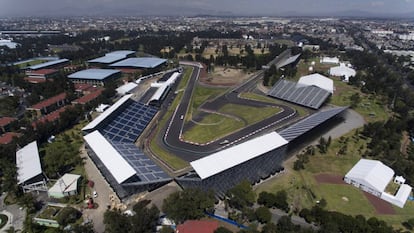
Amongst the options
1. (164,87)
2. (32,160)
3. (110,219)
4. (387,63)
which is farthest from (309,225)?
(387,63)

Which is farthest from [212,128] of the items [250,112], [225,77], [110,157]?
[225,77]

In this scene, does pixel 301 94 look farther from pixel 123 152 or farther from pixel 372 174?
pixel 123 152

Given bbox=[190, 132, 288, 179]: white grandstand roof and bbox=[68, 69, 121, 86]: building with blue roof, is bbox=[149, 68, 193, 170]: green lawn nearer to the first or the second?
bbox=[190, 132, 288, 179]: white grandstand roof

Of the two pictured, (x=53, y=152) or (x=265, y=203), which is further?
(x=53, y=152)

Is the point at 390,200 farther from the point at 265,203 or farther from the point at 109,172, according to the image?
the point at 109,172

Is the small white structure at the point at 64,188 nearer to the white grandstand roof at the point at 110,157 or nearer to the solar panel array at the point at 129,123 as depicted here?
the white grandstand roof at the point at 110,157

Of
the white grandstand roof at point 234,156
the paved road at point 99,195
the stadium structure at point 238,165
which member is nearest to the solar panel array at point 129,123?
the paved road at point 99,195
